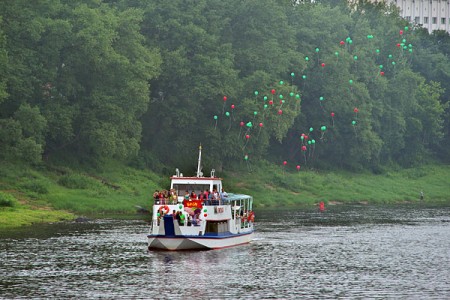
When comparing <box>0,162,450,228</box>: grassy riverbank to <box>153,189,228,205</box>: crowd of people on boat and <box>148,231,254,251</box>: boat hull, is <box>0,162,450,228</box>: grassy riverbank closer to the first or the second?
<box>153,189,228,205</box>: crowd of people on boat

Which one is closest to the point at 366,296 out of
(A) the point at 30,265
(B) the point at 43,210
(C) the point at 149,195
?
(A) the point at 30,265

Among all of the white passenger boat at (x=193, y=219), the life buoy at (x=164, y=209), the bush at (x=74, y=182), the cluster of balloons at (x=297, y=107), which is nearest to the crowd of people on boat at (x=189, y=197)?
the white passenger boat at (x=193, y=219)

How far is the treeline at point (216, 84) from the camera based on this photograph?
368ft

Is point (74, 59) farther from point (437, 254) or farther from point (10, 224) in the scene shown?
point (437, 254)

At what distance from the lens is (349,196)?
143625 millimetres

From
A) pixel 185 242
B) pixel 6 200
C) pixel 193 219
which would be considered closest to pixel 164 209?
pixel 193 219

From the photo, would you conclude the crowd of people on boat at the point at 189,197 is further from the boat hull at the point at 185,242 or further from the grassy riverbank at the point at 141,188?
the grassy riverbank at the point at 141,188

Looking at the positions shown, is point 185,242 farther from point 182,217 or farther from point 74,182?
point 74,182

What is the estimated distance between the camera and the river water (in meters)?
53.0

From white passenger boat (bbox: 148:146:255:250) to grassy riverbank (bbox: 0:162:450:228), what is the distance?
62.4 feet

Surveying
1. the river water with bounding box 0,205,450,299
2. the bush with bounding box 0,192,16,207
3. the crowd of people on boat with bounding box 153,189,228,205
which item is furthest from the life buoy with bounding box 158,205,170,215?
the bush with bounding box 0,192,16,207

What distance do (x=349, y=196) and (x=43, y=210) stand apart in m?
57.8

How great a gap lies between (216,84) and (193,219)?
207 ft

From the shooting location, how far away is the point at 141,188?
118 metres
